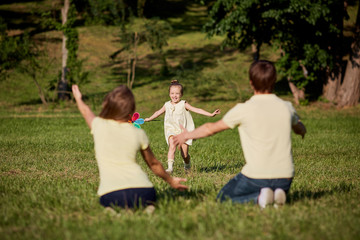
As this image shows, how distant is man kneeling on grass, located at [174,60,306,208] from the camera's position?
4.34 metres

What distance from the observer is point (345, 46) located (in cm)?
2148

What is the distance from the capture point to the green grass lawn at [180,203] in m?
3.69

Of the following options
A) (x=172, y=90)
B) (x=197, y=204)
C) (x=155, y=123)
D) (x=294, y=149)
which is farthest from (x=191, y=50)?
(x=197, y=204)

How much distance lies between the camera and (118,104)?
4211mm

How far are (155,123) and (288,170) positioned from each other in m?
12.8

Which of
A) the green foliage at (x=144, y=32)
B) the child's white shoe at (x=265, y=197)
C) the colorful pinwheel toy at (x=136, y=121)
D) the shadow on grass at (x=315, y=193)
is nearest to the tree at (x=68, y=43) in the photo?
the green foliage at (x=144, y=32)

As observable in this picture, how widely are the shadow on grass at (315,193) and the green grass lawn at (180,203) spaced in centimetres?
1

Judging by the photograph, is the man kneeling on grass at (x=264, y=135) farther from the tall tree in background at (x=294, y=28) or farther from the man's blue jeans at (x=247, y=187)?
the tall tree in background at (x=294, y=28)

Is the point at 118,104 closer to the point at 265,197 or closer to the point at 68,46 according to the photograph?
the point at 265,197

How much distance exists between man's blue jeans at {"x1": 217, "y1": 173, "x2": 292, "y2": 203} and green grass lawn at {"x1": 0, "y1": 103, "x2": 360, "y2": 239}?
0.62ft

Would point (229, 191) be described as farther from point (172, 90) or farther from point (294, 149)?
point (294, 149)

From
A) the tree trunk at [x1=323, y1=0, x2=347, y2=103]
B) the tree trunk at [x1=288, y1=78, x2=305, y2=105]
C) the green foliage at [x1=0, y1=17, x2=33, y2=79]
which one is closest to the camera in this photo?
the tree trunk at [x1=323, y1=0, x2=347, y2=103]

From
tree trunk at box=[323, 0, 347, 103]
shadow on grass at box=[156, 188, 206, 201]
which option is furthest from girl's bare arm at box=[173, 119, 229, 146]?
tree trunk at box=[323, 0, 347, 103]

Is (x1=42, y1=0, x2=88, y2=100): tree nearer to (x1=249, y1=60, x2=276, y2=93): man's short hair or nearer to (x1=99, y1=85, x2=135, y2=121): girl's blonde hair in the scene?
(x1=99, y1=85, x2=135, y2=121): girl's blonde hair
